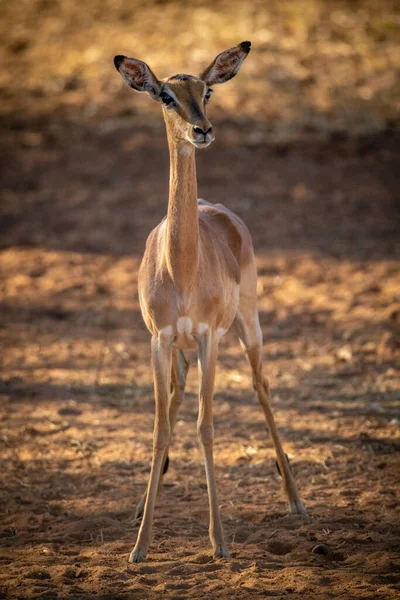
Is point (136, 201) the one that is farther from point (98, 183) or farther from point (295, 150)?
point (295, 150)

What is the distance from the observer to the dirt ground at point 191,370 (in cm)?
545

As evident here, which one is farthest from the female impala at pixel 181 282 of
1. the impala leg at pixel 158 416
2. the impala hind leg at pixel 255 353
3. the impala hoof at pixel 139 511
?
the impala hind leg at pixel 255 353

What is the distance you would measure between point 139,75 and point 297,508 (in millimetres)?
3363

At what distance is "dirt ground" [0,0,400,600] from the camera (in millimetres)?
5445

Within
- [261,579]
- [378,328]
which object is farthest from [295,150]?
[261,579]

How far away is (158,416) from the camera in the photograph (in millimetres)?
5770

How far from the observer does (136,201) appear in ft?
49.8

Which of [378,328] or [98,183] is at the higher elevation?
[98,183]

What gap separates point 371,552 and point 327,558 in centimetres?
29

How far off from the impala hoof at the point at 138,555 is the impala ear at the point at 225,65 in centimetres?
325

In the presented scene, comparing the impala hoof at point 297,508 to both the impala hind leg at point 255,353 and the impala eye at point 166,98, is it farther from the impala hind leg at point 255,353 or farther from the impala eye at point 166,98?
the impala eye at point 166,98

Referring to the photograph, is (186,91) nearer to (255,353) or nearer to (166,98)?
(166,98)

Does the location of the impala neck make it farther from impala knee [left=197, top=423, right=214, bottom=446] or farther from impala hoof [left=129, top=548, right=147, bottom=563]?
impala hoof [left=129, top=548, right=147, bottom=563]

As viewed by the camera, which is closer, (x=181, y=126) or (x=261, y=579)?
(x=261, y=579)
